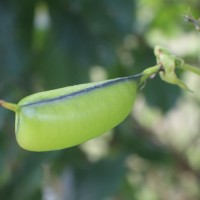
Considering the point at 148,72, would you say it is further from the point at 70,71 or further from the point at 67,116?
the point at 70,71

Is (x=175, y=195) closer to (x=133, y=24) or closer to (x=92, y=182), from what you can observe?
(x=92, y=182)

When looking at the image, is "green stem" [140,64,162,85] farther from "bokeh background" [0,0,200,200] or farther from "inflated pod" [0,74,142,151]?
"bokeh background" [0,0,200,200]

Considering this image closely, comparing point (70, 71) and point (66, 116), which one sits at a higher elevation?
point (66, 116)

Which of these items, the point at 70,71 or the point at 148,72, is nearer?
the point at 148,72

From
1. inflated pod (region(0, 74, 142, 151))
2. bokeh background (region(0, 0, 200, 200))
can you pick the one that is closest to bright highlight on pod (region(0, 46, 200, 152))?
inflated pod (region(0, 74, 142, 151))

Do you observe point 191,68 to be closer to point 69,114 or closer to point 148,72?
point 148,72

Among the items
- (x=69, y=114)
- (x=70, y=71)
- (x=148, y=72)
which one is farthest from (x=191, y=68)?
(x=70, y=71)

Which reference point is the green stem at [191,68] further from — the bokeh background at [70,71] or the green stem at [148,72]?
the bokeh background at [70,71]

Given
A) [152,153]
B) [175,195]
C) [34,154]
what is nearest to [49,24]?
[34,154]
